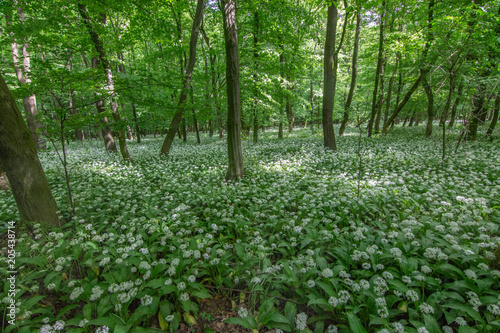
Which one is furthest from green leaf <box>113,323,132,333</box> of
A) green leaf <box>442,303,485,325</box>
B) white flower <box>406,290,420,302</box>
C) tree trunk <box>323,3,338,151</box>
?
tree trunk <box>323,3,338,151</box>

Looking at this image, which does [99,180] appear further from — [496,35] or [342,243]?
[496,35]

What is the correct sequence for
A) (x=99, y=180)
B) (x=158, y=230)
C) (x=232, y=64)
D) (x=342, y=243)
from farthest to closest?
1. (x=99, y=180)
2. (x=232, y=64)
3. (x=158, y=230)
4. (x=342, y=243)

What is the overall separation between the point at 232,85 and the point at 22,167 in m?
4.98

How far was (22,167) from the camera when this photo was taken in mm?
3588

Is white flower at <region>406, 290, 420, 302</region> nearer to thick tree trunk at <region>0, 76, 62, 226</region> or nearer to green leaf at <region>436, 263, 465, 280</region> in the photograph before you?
green leaf at <region>436, 263, 465, 280</region>

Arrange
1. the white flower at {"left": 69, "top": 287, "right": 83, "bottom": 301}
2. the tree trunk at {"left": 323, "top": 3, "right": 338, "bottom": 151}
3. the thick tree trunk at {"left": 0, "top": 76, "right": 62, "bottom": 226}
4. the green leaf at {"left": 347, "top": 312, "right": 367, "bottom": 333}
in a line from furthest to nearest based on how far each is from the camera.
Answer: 1. the tree trunk at {"left": 323, "top": 3, "right": 338, "bottom": 151}
2. the thick tree trunk at {"left": 0, "top": 76, "right": 62, "bottom": 226}
3. the white flower at {"left": 69, "top": 287, "right": 83, "bottom": 301}
4. the green leaf at {"left": 347, "top": 312, "right": 367, "bottom": 333}

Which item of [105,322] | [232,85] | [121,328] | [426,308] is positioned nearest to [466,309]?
[426,308]

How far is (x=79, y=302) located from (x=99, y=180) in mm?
5369

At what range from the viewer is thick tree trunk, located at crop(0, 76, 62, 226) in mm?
3334

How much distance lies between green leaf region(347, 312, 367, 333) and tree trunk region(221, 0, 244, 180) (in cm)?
491

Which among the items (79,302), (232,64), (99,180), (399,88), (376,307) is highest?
(399,88)

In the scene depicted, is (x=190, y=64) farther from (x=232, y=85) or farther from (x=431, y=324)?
(x=431, y=324)

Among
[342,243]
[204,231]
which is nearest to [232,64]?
[204,231]

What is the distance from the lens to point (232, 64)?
19.6 ft
